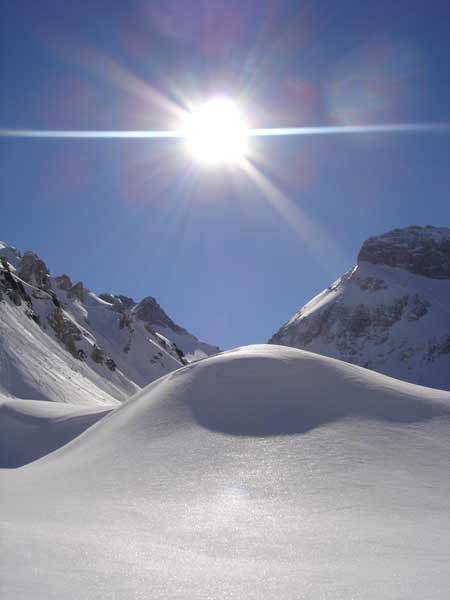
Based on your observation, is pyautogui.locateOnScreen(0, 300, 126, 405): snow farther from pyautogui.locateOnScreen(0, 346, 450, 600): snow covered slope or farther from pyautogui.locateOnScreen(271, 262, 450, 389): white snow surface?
pyautogui.locateOnScreen(271, 262, 450, 389): white snow surface

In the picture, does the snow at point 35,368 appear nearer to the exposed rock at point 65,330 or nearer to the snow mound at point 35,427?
the exposed rock at point 65,330

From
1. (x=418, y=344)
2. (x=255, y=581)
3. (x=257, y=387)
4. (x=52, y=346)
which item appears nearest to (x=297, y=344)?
(x=418, y=344)

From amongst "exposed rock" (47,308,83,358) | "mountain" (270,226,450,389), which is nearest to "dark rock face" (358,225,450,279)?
"mountain" (270,226,450,389)

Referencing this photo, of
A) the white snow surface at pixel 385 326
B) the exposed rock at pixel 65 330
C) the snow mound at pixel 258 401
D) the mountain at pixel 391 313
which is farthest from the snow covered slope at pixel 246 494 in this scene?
the mountain at pixel 391 313

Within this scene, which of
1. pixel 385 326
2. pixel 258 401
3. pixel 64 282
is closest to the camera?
pixel 258 401

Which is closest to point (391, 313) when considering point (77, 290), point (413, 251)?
point (413, 251)

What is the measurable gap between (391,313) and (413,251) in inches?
1329

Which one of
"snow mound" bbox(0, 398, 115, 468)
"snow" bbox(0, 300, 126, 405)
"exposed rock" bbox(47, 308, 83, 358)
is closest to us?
"snow mound" bbox(0, 398, 115, 468)

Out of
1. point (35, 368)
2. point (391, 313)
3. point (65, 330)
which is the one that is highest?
point (391, 313)

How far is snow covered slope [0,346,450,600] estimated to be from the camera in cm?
447

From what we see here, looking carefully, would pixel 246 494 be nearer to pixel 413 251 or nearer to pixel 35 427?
pixel 35 427

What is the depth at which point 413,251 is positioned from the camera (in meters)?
167

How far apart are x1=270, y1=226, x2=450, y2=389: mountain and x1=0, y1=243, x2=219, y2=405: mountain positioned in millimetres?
63505

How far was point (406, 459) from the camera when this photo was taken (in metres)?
10.3
